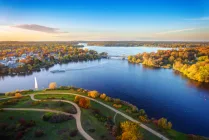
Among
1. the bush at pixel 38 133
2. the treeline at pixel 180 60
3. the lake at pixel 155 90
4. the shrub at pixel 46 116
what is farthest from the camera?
the treeline at pixel 180 60

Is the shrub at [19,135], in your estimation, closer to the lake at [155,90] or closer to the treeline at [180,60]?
the lake at [155,90]

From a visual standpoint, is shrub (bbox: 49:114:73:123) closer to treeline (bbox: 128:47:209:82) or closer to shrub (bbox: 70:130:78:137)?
shrub (bbox: 70:130:78:137)

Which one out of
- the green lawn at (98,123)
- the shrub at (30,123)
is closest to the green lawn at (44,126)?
the shrub at (30,123)

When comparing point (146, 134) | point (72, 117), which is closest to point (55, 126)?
point (72, 117)

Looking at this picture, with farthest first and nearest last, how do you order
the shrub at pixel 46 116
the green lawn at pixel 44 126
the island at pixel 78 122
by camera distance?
1. the shrub at pixel 46 116
2. the island at pixel 78 122
3. the green lawn at pixel 44 126

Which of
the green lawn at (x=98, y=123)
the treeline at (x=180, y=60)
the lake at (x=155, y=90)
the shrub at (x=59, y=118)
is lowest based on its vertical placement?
the lake at (x=155, y=90)

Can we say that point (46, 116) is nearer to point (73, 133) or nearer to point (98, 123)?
point (73, 133)

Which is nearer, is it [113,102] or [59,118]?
[59,118]

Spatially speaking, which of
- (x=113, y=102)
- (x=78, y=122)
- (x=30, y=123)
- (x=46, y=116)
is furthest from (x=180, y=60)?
(x=30, y=123)

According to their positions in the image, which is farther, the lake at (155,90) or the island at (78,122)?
the lake at (155,90)
